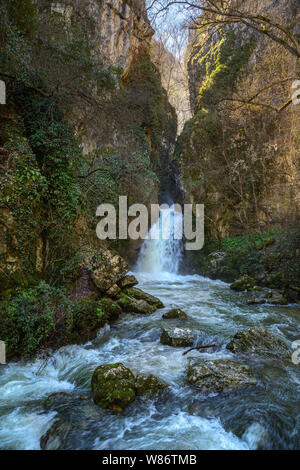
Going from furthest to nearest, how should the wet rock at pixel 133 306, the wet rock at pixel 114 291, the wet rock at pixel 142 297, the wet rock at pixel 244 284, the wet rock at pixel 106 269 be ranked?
the wet rock at pixel 244 284 → the wet rock at pixel 142 297 → the wet rock at pixel 133 306 → the wet rock at pixel 114 291 → the wet rock at pixel 106 269

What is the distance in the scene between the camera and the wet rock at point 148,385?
12.5 ft

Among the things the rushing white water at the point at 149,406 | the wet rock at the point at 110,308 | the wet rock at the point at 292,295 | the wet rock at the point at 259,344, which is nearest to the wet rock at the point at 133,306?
the wet rock at the point at 110,308

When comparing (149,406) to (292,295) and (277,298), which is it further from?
(292,295)

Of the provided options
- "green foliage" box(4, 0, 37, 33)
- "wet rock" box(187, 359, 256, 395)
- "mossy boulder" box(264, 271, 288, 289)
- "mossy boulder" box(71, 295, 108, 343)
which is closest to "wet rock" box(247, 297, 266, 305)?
"mossy boulder" box(264, 271, 288, 289)

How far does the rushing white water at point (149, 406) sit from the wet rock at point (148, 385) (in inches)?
4.5

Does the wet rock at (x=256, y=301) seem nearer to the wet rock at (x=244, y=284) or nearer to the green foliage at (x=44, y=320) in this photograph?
the wet rock at (x=244, y=284)

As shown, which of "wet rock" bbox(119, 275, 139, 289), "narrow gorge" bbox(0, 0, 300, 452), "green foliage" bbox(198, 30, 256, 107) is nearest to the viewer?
"narrow gorge" bbox(0, 0, 300, 452)

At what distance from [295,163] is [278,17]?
518cm

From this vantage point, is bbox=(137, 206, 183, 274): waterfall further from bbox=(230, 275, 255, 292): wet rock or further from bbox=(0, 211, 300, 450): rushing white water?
bbox=(0, 211, 300, 450): rushing white water

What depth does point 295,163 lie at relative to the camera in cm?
1031

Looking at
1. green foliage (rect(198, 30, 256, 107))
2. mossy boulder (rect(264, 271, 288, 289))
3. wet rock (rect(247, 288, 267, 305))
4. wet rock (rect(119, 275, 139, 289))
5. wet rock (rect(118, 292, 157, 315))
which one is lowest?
wet rock (rect(247, 288, 267, 305))

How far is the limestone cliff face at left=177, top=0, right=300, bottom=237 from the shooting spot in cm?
1059

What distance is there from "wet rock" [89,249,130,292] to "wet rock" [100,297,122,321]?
1.33ft

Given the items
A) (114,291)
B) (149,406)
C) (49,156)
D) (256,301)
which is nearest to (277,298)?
(256,301)
